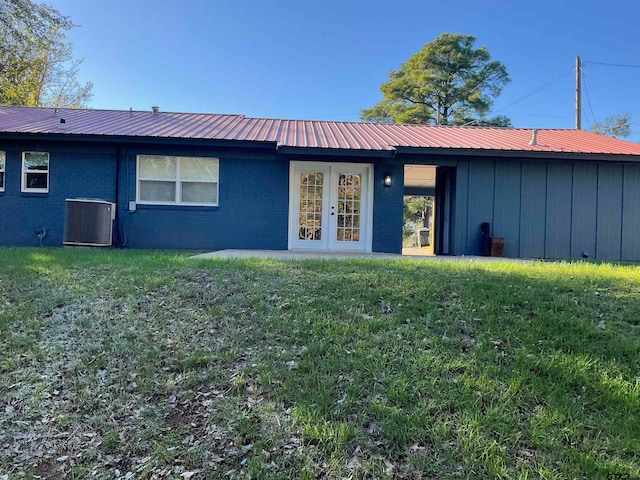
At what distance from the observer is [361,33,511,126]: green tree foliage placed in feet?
80.9

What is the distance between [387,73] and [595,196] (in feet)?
64.6

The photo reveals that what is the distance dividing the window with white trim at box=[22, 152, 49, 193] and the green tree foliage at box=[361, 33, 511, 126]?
783 inches

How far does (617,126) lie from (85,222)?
113 ft

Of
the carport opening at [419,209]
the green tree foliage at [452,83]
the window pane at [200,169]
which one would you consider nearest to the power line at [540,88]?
the green tree foliage at [452,83]

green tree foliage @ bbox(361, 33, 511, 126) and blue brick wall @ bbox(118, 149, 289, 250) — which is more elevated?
green tree foliage @ bbox(361, 33, 511, 126)

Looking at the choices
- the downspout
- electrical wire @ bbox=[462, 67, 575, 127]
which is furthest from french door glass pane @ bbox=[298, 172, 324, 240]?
electrical wire @ bbox=[462, 67, 575, 127]

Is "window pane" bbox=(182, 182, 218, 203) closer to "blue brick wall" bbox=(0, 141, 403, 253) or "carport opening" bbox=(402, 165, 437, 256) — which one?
"blue brick wall" bbox=(0, 141, 403, 253)

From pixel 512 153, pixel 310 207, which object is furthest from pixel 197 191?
pixel 512 153

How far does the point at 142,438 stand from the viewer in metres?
2.53

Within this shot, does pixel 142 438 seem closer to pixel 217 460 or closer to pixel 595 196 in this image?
pixel 217 460

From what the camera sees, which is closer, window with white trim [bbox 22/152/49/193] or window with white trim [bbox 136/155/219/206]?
window with white trim [bbox 22/152/49/193]

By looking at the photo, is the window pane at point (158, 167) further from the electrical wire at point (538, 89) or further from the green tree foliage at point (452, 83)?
the electrical wire at point (538, 89)

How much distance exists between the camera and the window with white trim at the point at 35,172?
9.46 metres

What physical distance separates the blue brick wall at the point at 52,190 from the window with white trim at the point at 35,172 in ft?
0.36
